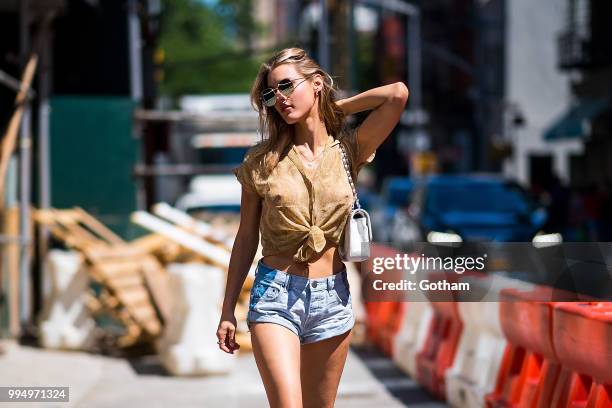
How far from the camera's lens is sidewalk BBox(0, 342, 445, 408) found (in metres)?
9.06

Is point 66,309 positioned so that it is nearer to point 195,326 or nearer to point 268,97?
point 195,326

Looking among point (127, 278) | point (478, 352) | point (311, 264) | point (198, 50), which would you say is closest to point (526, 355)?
point (478, 352)

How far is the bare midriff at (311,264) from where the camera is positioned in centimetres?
462

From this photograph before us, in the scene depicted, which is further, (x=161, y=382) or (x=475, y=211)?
(x=475, y=211)

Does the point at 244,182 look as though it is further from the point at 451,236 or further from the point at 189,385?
the point at 451,236

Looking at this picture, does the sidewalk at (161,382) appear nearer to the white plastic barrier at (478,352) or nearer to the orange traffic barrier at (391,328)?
the orange traffic barrier at (391,328)

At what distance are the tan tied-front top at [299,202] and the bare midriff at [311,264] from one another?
29 mm

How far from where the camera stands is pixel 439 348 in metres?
9.34

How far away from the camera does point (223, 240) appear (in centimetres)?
1320

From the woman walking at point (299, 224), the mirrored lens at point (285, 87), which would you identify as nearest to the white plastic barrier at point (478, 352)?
the woman walking at point (299, 224)

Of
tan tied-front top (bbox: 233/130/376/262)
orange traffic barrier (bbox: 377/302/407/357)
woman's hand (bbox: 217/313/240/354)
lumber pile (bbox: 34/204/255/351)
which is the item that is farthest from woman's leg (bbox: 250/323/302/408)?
lumber pile (bbox: 34/204/255/351)

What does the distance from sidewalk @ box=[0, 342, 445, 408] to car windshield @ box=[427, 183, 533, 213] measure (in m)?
8.52

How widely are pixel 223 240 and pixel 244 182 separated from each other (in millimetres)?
8553

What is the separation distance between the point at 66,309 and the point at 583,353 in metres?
7.36
